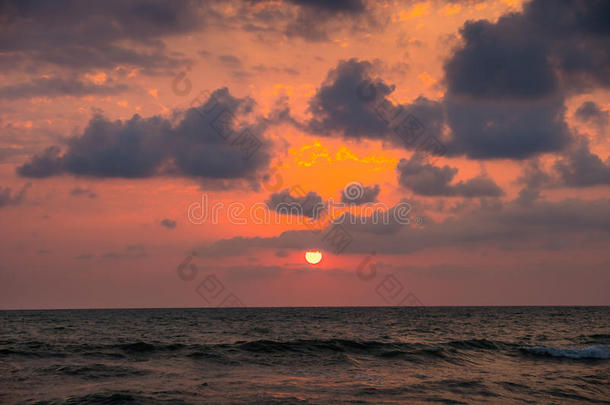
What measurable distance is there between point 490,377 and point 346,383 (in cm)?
860

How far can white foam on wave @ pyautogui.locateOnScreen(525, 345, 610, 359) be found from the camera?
34906 mm

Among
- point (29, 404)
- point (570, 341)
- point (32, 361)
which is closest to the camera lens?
point (29, 404)

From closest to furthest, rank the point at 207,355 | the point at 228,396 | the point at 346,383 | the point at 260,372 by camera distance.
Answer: the point at 228,396, the point at 346,383, the point at 260,372, the point at 207,355

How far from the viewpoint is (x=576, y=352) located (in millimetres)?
36625

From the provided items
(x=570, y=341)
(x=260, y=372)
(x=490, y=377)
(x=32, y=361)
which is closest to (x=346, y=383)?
(x=260, y=372)

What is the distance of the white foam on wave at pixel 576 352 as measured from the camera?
3491cm

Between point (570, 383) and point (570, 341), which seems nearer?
point (570, 383)

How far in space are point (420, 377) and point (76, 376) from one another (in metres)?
19.0

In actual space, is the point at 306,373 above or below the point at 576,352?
above

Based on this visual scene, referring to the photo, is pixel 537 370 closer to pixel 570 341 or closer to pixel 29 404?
pixel 570 341

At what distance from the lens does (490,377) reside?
1027 inches

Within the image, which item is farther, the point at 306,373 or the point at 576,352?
the point at 576,352

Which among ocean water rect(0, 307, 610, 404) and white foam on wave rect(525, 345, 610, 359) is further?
white foam on wave rect(525, 345, 610, 359)

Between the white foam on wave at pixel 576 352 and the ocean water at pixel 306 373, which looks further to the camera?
the white foam on wave at pixel 576 352
